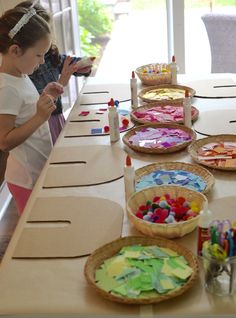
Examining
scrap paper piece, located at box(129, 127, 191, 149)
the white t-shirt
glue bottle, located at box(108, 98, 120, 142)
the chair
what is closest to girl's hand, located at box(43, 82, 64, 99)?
the white t-shirt

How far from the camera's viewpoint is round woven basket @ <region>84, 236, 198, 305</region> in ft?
3.08

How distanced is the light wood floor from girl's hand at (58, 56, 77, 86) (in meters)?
0.87

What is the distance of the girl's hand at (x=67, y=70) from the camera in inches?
89.2

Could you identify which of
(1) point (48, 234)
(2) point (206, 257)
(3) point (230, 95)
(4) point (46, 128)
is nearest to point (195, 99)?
(3) point (230, 95)

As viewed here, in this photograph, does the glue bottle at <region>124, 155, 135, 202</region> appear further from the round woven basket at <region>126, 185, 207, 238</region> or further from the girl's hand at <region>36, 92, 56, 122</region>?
the girl's hand at <region>36, 92, 56, 122</region>

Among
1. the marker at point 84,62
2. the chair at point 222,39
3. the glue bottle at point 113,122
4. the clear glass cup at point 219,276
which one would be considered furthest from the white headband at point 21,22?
the chair at point 222,39

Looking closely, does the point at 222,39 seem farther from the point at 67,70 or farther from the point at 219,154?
the point at 219,154

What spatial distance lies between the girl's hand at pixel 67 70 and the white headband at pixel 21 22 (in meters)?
0.53

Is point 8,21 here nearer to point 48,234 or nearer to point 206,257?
point 48,234

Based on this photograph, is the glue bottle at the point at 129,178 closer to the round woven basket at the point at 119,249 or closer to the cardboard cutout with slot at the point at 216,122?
the round woven basket at the point at 119,249

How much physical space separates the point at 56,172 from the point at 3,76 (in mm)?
434

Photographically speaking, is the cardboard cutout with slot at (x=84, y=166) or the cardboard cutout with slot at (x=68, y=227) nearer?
the cardboard cutout with slot at (x=68, y=227)

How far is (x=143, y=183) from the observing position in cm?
140

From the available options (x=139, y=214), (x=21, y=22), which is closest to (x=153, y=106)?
(x=21, y=22)
